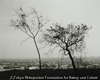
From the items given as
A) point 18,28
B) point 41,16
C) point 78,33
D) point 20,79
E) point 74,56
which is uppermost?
point 41,16

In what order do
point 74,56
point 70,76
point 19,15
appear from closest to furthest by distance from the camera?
point 70,76
point 74,56
point 19,15

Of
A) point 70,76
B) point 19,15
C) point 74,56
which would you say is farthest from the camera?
point 19,15

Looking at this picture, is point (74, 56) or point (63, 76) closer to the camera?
point (63, 76)

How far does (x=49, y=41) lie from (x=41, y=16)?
2.61 meters

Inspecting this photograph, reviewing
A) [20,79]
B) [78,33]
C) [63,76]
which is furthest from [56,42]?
[20,79]

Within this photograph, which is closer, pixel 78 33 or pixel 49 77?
pixel 49 77

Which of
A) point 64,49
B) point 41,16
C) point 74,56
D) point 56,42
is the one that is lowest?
point 74,56

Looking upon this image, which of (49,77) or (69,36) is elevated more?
(69,36)

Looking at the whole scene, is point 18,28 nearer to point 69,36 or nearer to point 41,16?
point 41,16

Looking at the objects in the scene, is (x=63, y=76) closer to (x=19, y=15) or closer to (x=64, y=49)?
(x=64, y=49)

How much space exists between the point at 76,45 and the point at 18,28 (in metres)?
4.60

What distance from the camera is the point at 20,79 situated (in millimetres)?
6297

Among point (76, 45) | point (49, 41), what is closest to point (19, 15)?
point (49, 41)

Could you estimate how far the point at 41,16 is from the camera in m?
8.64
